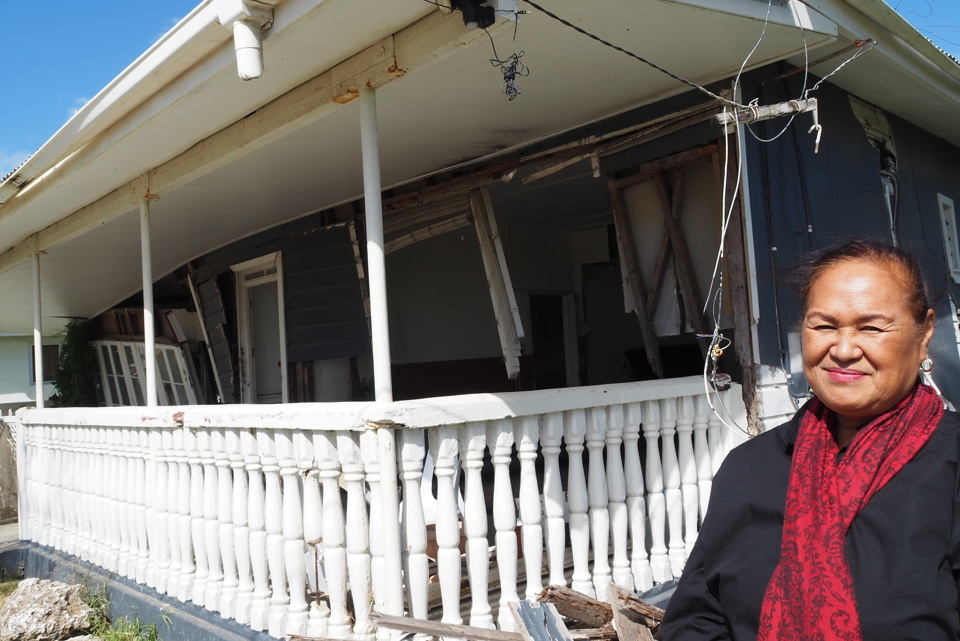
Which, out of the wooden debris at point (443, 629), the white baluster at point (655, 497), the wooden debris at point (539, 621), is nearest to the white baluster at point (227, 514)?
the wooden debris at point (443, 629)

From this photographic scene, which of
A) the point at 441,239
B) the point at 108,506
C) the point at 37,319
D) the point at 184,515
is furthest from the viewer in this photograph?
the point at 441,239

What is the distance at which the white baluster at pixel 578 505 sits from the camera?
3602 millimetres

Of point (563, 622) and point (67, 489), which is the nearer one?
point (563, 622)

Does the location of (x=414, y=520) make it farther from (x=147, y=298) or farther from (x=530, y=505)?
(x=147, y=298)

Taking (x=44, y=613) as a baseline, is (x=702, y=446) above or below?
above

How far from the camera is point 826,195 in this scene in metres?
5.13

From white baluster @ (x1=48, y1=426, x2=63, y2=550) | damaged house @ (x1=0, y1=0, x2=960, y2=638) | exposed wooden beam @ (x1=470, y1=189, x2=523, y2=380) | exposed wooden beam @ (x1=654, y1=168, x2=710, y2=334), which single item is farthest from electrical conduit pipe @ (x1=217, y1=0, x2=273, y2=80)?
white baluster @ (x1=48, y1=426, x2=63, y2=550)

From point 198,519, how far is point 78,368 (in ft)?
24.5

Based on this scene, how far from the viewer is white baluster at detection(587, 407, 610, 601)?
366 cm

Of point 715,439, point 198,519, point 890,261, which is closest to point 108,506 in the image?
point 198,519

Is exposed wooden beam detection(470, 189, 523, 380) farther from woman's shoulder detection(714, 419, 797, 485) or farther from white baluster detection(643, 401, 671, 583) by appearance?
woman's shoulder detection(714, 419, 797, 485)

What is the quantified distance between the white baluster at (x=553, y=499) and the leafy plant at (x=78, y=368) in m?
9.05

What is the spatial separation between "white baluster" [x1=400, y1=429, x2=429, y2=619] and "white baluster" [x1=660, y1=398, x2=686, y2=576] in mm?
1408

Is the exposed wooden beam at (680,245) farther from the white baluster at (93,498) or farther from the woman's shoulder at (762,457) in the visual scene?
the white baluster at (93,498)
